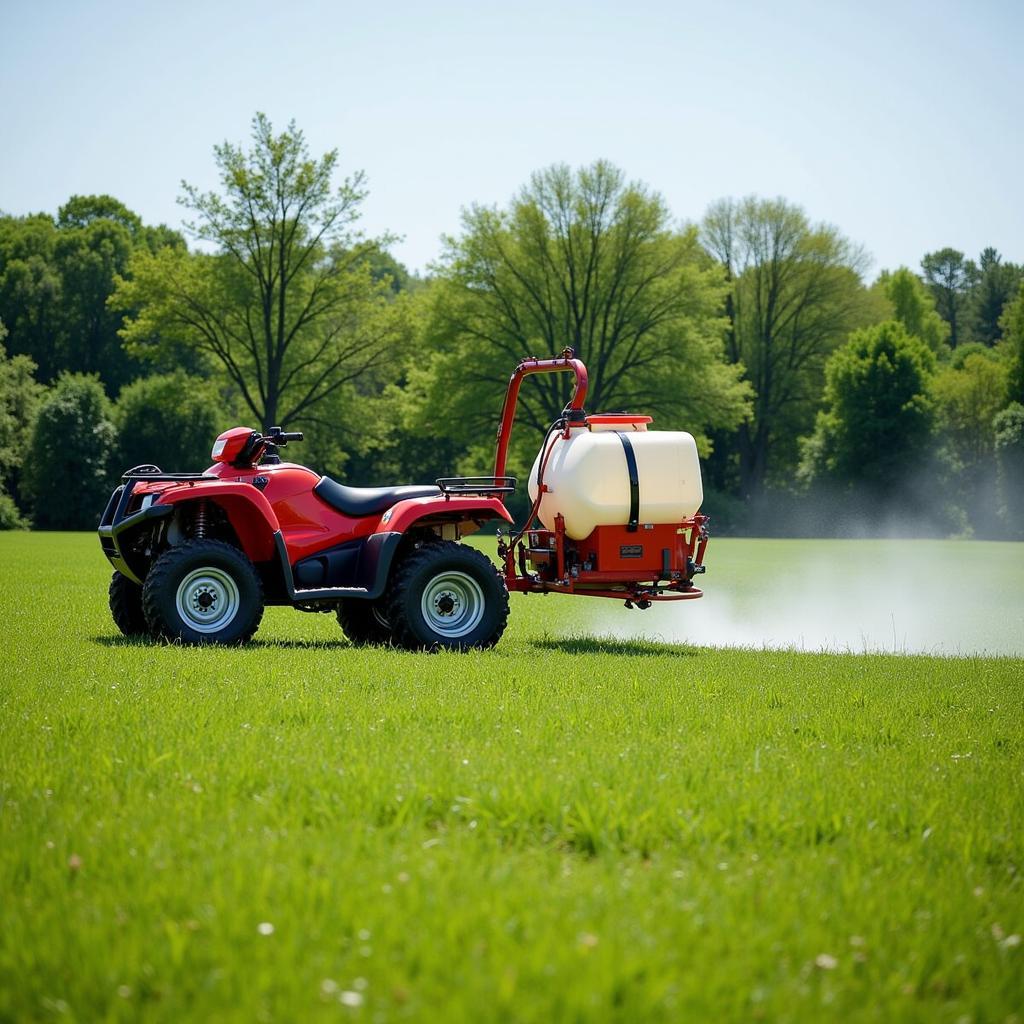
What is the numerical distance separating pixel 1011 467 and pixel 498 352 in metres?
27.7

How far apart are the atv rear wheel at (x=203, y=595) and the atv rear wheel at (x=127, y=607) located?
107cm


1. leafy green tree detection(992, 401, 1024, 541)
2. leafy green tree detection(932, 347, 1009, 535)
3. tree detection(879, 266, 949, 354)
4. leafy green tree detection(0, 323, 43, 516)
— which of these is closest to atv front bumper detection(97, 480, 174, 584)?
leafy green tree detection(0, 323, 43, 516)

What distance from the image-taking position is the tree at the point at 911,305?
78688 millimetres

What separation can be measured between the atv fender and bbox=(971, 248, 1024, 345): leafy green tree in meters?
90.4

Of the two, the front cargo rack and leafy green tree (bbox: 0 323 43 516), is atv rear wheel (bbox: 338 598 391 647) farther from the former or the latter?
leafy green tree (bbox: 0 323 43 516)

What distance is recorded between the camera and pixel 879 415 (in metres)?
66.9

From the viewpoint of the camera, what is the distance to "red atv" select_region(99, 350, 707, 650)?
1173 centimetres

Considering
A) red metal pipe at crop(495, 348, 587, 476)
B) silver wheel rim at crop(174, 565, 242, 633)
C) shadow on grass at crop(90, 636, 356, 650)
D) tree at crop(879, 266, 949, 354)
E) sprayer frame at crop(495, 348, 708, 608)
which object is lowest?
shadow on grass at crop(90, 636, 356, 650)

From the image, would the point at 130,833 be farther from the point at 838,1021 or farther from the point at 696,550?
the point at 696,550

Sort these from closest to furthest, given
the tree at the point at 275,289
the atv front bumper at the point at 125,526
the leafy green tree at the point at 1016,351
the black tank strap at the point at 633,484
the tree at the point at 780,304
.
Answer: the atv front bumper at the point at 125,526 < the black tank strap at the point at 633,484 < the tree at the point at 275,289 < the leafy green tree at the point at 1016,351 < the tree at the point at 780,304

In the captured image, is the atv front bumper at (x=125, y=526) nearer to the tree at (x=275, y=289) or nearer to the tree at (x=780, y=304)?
the tree at (x=275, y=289)

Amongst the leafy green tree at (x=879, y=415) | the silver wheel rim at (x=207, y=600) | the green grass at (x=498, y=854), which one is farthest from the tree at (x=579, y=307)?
the green grass at (x=498, y=854)

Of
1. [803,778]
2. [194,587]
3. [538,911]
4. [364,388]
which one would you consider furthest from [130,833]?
[364,388]

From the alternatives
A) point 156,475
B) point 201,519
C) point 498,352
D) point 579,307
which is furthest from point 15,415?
point 201,519
